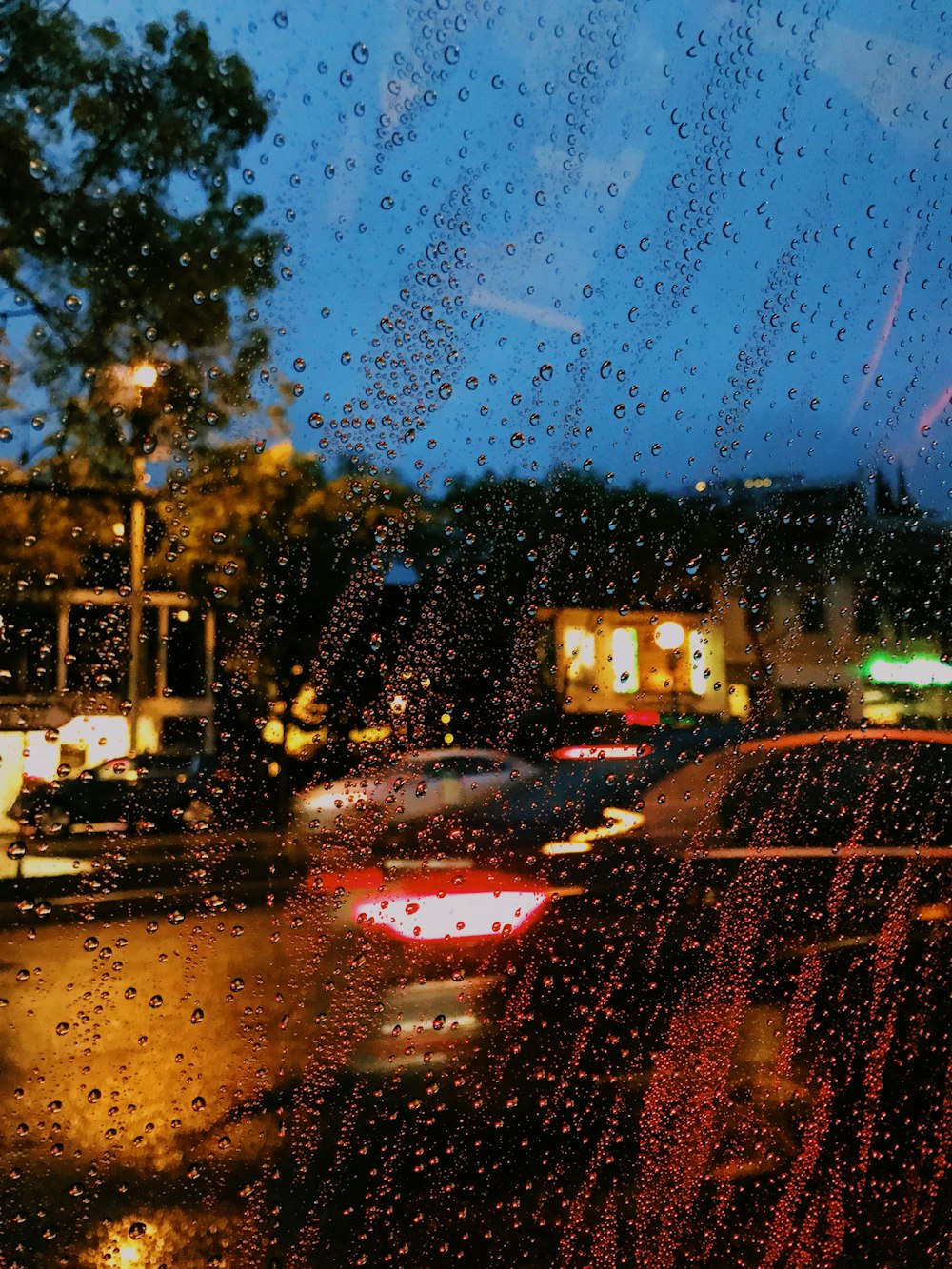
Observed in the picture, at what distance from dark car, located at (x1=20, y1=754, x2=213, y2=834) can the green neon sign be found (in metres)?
3.00

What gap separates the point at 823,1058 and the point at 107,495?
10.6ft

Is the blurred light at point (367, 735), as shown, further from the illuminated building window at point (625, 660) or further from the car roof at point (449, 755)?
the illuminated building window at point (625, 660)

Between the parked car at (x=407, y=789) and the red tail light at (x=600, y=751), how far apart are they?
0.22 meters

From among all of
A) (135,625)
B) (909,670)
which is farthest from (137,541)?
(909,670)

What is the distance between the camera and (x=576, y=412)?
12.7 ft

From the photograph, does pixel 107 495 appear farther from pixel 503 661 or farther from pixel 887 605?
pixel 887 605

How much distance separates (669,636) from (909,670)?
1933 millimetres

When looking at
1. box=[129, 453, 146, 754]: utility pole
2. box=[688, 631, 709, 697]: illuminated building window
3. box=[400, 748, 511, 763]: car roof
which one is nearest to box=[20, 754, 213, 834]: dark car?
box=[129, 453, 146, 754]: utility pole

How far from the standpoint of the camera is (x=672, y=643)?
4059 millimetres

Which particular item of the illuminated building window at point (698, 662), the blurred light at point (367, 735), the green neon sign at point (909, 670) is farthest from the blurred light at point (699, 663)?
the blurred light at point (367, 735)

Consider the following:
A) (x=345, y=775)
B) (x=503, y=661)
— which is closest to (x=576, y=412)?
(x=503, y=661)

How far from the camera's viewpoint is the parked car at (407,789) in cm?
321

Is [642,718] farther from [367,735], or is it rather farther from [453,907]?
[367,735]

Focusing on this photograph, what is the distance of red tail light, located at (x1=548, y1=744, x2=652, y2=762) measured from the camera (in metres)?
3.70
